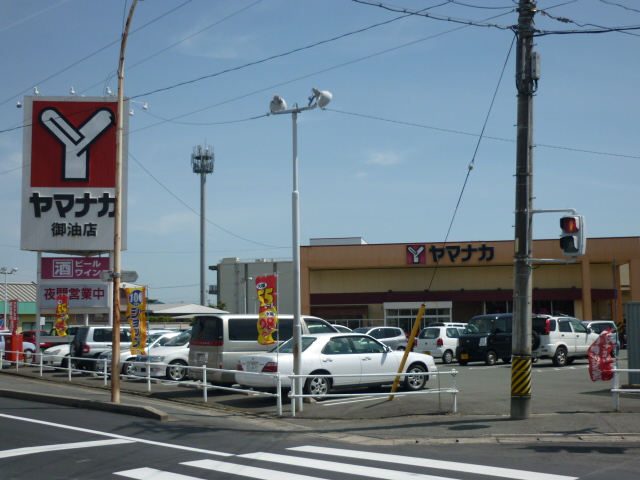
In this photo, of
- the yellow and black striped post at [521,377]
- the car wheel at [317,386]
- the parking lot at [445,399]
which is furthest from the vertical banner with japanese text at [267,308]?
the yellow and black striped post at [521,377]

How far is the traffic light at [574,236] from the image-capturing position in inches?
517

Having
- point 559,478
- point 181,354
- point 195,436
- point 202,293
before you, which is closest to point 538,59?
point 559,478

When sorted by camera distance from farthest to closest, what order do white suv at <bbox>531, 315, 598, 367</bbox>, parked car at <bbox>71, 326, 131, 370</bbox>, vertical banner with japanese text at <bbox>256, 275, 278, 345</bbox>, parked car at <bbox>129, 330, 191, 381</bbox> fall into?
white suv at <bbox>531, 315, 598, 367</bbox>, parked car at <bbox>71, 326, 131, 370</bbox>, parked car at <bbox>129, 330, 191, 381</bbox>, vertical banner with japanese text at <bbox>256, 275, 278, 345</bbox>

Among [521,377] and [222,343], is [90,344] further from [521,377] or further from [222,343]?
[521,377]

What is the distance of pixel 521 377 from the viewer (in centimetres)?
1345

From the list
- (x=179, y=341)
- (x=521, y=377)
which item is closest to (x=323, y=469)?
(x=521, y=377)

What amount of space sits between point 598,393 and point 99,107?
22.0 meters

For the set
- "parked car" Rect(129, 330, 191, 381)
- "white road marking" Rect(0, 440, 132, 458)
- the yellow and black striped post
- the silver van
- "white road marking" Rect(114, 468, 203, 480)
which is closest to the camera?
"white road marking" Rect(114, 468, 203, 480)

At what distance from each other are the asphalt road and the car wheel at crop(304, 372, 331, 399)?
3225 millimetres

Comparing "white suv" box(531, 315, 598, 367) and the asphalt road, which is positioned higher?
"white suv" box(531, 315, 598, 367)

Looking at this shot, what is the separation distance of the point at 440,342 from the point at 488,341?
4071 millimetres

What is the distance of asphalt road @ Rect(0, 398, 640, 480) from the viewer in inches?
362

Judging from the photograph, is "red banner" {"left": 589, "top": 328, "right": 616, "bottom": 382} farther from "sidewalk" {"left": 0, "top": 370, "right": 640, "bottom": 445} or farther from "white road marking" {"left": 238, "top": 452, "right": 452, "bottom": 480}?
"white road marking" {"left": 238, "top": 452, "right": 452, "bottom": 480}

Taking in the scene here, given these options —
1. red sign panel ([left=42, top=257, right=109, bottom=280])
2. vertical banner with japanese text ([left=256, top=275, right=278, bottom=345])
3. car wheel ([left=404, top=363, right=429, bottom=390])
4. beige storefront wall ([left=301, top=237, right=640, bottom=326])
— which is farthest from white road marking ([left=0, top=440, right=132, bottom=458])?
beige storefront wall ([left=301, top=237, right=640, bottom=326])
